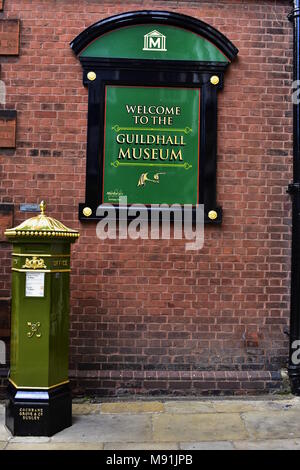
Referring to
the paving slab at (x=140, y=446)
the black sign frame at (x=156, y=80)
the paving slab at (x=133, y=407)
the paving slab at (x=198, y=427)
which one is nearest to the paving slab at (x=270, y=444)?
the paving slab at (x=198, y=427)

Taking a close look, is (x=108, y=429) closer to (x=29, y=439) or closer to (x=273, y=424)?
(x=29, y=439)

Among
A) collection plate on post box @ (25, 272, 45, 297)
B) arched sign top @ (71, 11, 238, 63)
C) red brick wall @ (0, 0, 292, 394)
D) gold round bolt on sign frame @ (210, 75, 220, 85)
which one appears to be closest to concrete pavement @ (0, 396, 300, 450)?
red brick wall @ (0, 0, 292, 394)

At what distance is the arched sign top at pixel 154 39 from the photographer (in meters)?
5.74

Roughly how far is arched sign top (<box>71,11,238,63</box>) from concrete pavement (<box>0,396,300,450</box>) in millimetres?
4017

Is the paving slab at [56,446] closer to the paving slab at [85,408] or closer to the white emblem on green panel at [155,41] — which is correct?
the paving slab at [85,408]

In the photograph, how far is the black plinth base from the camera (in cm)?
447

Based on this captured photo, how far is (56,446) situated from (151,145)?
343 centimetres

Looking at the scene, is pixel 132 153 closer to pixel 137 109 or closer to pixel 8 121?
pixel 137 109

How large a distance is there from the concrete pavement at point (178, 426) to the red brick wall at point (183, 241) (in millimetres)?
324

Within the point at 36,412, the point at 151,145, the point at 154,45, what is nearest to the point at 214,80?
the point at 154,45

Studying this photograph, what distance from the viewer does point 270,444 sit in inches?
169

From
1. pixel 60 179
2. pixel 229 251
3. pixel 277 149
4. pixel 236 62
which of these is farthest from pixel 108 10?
pixel 229 251

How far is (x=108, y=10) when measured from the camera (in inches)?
230
